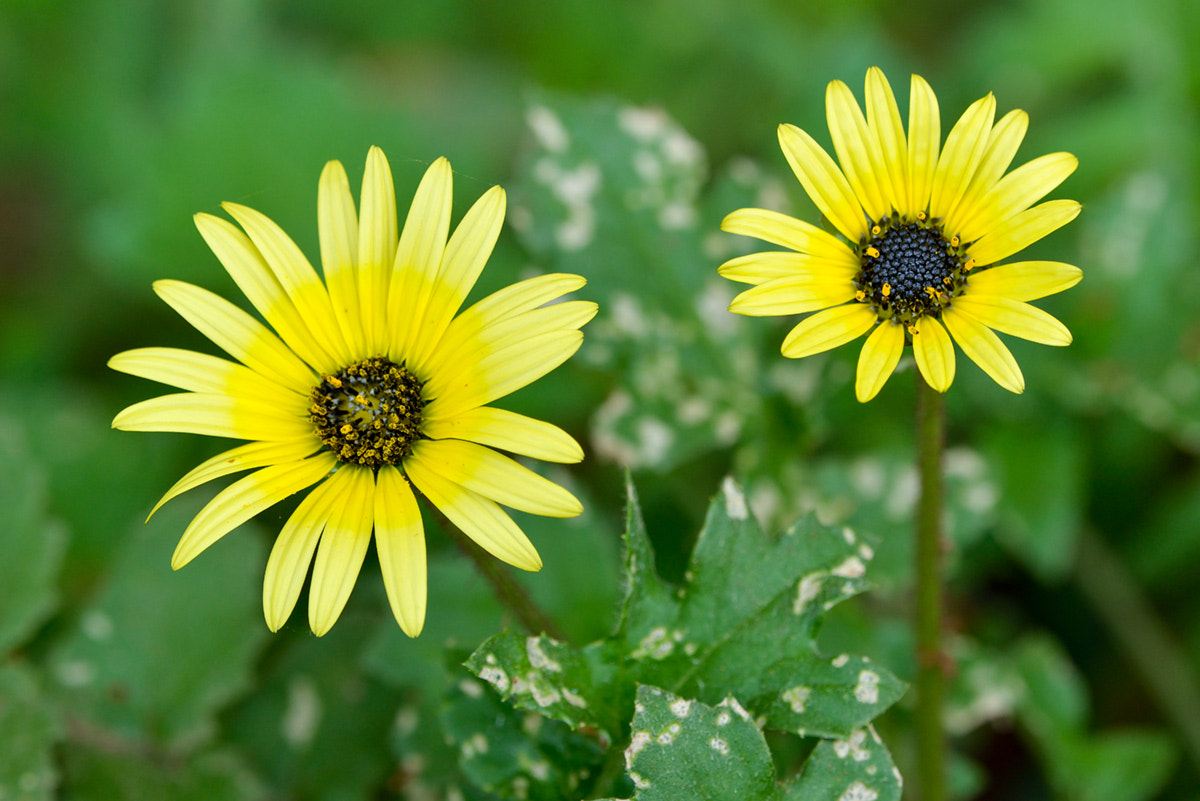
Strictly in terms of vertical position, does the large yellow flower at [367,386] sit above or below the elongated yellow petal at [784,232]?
A: below

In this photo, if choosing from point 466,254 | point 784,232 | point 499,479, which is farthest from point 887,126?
point 499,479

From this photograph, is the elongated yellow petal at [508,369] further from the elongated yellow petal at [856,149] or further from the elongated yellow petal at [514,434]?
the elongated yellow petal at [856,149]

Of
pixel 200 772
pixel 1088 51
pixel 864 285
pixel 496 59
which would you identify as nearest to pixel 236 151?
pixel 496 59

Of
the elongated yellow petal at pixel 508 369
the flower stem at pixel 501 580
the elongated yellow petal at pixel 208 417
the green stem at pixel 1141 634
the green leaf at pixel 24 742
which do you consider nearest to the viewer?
the elongated yellow petal at pixel 508 369

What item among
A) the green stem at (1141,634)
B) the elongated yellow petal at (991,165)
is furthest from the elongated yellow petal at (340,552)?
the green stem at (1141,634)

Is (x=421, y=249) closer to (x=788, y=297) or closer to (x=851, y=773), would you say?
(x=788, y=297)

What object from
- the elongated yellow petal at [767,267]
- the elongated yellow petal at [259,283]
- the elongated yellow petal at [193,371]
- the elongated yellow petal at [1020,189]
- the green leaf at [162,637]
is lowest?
the green leaf at [162,637]

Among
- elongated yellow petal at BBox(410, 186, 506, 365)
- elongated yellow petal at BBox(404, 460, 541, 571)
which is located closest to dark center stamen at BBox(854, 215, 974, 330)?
elongated yellow petal at BBox(410, 186, 506, 365)

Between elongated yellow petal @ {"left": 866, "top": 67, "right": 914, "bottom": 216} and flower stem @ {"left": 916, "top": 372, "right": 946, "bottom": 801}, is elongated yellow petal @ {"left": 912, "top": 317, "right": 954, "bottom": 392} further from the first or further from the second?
elongated yellow petal @ {"left": 866, "top": 67, "right": 914, "bottom": 216}
